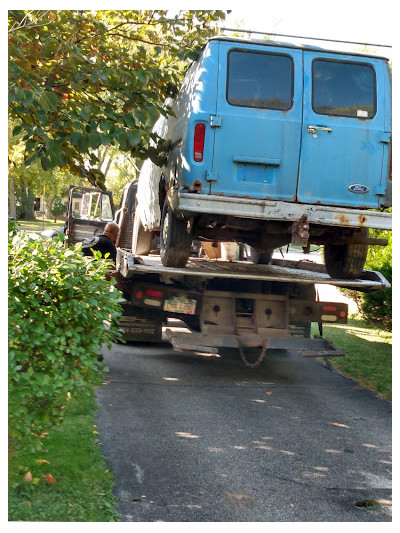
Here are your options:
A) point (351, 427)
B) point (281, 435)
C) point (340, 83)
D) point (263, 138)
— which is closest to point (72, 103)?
point (263, 138)

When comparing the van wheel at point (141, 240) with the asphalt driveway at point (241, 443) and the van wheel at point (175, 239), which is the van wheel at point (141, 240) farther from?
the van wheel at point (175, 239)

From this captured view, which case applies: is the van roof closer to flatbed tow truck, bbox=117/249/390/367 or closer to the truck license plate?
flatbed tow truck, bbox=117/249/390/367

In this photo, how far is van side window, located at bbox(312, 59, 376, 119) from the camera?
7242mm

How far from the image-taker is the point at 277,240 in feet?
28.3

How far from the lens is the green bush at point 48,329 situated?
13.5ft

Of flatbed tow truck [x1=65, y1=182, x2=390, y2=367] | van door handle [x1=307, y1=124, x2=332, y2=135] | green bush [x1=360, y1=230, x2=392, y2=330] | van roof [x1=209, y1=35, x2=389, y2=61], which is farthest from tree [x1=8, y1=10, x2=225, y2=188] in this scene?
green bush [x1=360, y1=230, x2=392, y2=330]

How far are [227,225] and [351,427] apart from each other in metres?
2.60

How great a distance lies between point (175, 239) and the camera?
7.80m

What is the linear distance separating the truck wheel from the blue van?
100 centimetres

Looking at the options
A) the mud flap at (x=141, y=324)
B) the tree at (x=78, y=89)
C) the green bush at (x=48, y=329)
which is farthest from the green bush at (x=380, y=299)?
the green bush at (x=48, y=329)

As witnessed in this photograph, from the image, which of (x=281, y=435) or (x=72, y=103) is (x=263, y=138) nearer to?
(x=72, y=103)

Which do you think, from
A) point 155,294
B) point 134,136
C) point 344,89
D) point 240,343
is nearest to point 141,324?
point 155,294

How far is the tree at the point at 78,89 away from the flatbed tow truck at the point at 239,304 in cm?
164
